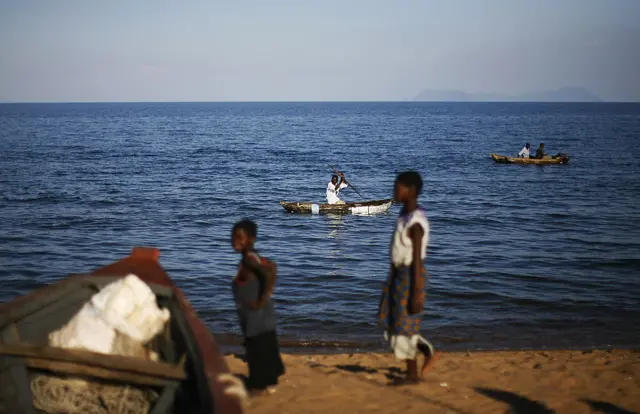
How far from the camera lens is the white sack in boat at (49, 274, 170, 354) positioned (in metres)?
4.91

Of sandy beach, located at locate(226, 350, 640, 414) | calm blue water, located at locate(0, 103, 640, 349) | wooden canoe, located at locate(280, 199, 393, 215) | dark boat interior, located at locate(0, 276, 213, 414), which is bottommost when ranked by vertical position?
calm blue water, located at locate(0, 103, 640, 349)

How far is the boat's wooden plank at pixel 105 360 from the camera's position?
14.6ft

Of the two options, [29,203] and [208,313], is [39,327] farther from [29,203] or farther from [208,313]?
[29,203]

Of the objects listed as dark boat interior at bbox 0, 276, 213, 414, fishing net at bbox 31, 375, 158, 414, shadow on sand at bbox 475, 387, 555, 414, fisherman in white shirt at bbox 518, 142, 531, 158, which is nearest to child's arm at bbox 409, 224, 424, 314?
shadow on sand at bbox 475, 387, 555, 414

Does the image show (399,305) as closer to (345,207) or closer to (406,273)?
(406,273)

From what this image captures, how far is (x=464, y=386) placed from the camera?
662 centimetres

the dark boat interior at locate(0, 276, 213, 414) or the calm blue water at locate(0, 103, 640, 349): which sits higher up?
the dark boat interior at locate(0, 276, 213, 414)

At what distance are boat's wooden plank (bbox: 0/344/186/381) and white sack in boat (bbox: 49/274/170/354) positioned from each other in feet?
1.04

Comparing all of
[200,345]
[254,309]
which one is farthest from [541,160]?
[200,345]

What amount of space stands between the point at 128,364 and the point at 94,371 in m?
0.30

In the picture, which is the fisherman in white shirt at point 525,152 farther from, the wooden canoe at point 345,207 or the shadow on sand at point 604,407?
the shadow on sand at point 604,407

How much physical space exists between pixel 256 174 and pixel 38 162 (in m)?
15.7

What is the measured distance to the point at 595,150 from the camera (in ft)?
170

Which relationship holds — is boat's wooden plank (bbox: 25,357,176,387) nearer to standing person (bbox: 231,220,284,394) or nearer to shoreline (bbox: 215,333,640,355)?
standing person (bbox: 231,220,284,394)
